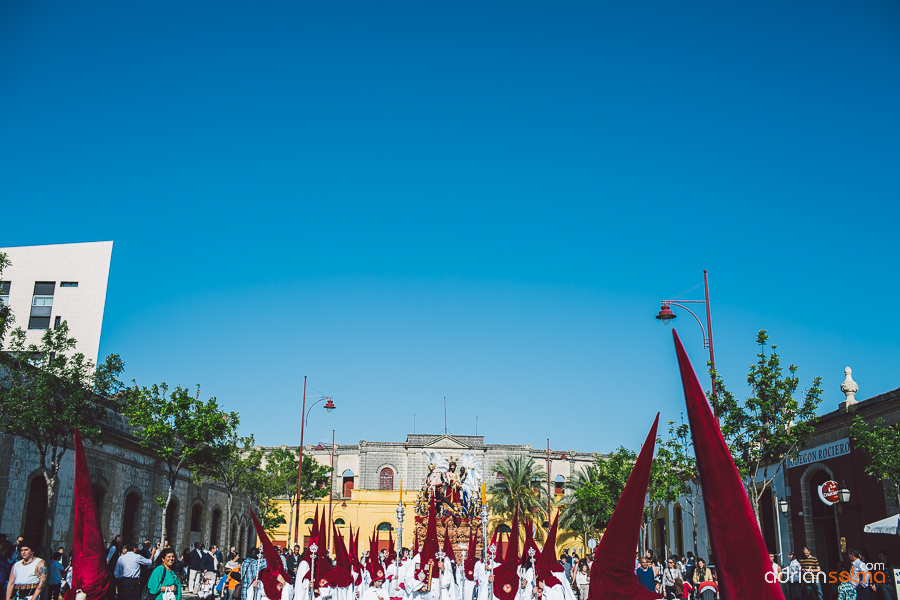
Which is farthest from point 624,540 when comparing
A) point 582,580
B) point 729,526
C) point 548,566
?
point 582,580

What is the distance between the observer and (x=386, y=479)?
57.2 meters

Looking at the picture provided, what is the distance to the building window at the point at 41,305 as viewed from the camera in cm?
3291

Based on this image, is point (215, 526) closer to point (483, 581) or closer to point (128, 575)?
point (483, 581)

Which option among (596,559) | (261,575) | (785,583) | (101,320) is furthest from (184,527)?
(596,559)

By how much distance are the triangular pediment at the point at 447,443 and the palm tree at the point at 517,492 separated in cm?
488

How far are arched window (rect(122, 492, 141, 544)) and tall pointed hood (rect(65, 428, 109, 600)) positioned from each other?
2084 cm

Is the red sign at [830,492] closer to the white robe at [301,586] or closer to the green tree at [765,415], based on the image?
the green tree at [765,415]

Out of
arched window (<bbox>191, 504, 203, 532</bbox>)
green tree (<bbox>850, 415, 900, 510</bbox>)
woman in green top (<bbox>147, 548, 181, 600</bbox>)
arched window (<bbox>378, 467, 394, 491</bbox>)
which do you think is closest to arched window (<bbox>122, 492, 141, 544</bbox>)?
arched window (<bbox>191, 504, 203, 532</bbox>)

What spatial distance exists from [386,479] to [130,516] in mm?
30313

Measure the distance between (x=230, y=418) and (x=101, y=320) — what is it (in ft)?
35.5

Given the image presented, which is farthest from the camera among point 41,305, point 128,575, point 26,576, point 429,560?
point 41,305

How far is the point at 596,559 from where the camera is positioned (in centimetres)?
506

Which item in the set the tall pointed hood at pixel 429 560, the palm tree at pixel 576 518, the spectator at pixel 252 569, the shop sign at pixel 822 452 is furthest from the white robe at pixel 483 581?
the palm tree at pixel 576 518

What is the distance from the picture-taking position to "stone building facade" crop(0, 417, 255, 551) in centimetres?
2042
